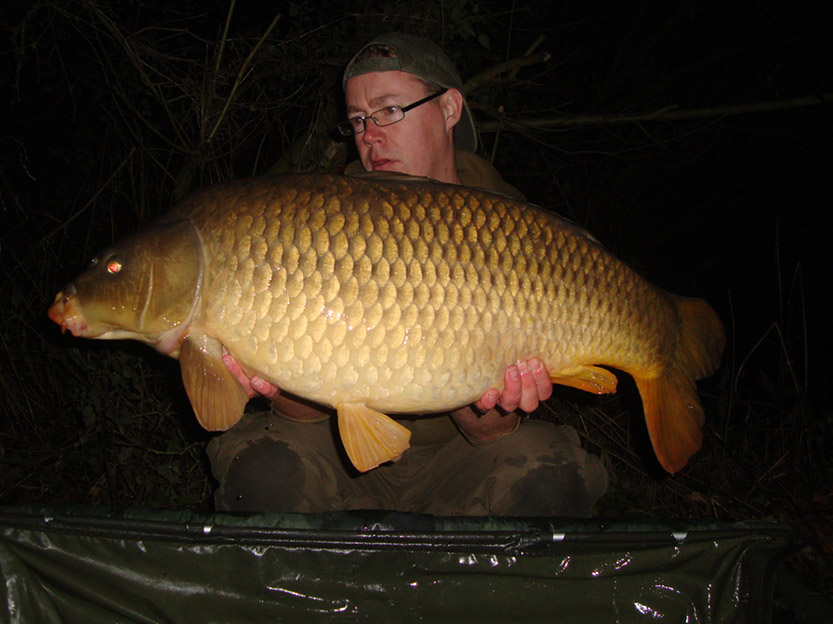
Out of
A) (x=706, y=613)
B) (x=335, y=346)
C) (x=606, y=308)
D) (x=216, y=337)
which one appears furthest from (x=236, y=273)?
(x=706, y=613)

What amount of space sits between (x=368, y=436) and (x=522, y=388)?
36 cm

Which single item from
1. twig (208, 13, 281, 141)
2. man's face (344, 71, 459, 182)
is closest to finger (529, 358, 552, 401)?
man's face (344, 71, 459, 182)

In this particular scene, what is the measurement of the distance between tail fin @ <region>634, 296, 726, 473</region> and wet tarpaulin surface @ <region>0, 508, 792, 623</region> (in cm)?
27

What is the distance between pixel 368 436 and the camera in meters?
1.22

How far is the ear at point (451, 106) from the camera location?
174 centimetres

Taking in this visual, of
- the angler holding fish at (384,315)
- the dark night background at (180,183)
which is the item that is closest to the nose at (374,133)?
the angler holding fish at (384,315)

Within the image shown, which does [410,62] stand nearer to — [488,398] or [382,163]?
[382,163]

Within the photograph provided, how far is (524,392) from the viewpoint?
1294 mm

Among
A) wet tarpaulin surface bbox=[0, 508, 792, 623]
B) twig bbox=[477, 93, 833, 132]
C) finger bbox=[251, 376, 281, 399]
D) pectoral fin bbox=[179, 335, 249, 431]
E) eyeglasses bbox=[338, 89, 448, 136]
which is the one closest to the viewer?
wet tarpaulin surface bbox=[0, 508, 792, 623]

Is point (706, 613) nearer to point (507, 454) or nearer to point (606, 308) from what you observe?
point (507, 454)

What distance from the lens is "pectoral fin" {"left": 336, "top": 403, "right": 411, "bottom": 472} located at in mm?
1191

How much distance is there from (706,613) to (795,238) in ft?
18.1

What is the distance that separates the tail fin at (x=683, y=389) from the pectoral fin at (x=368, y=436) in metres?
0.62

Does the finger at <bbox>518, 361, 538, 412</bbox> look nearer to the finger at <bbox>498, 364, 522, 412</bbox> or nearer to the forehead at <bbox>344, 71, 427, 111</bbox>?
the finger at <bbox>498, 364, 522, 412</bbox>
